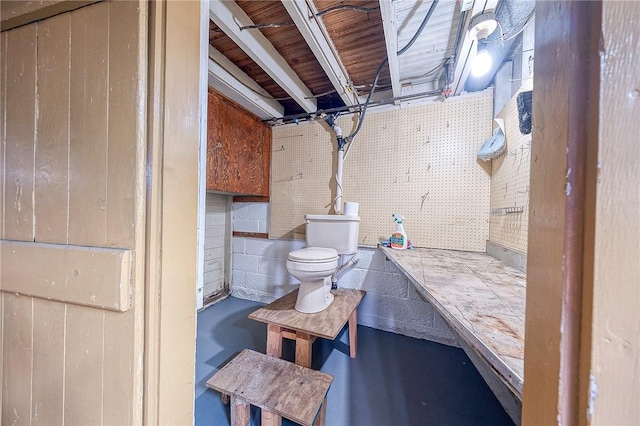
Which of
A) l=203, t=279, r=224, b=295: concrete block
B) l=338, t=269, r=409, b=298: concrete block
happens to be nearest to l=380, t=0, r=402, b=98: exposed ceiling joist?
l=338, t=269, r=409, b=298: concrete block

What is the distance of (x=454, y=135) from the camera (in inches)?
74.7

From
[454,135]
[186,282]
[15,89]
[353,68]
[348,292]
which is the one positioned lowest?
[348,292]

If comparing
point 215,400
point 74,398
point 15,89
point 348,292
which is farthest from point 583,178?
point 348,292

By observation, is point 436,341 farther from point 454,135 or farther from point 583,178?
point 583,178

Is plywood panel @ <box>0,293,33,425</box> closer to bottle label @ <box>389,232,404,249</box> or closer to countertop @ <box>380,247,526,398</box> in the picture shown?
countertop @ <box>380,247,526,398</box>

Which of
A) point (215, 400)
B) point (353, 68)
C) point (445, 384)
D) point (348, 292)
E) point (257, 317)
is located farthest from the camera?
point (348, 292)

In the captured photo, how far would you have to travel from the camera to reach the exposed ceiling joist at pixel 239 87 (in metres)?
1.68

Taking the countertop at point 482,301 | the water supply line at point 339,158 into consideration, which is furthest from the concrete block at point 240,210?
the countertop at point 482,301

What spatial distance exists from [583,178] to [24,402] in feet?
3.98

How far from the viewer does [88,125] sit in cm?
52

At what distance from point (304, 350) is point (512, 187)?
1.58 metres

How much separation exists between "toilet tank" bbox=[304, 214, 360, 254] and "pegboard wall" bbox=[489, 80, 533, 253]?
99 centimetres

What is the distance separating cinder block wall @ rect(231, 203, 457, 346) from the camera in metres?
1.93

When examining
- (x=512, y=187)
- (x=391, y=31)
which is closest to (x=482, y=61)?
(x=391, y=31)
